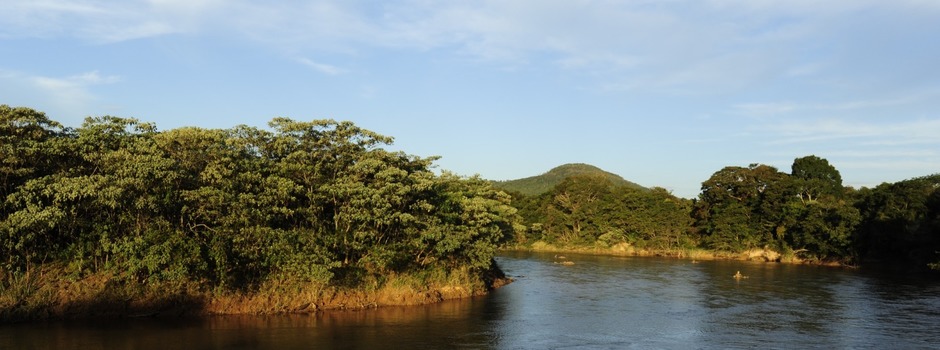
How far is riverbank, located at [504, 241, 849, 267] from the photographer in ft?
264

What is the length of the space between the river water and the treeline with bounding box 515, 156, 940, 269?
20.4m

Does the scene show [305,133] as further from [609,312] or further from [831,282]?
[831,282]

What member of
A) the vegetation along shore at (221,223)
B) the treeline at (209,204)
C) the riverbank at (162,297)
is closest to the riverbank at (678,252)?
the vegetation along shore at (221,223)

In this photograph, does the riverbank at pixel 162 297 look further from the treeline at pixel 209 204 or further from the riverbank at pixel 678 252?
the riverbank at pixel 678 252

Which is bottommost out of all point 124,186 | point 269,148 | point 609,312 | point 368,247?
point 609,312

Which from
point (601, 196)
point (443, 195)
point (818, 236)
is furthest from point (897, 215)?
point (443, 195)

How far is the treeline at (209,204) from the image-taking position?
2828 centimetres

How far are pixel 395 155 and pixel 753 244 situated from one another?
213ft

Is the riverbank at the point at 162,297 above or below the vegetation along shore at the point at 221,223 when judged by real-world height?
below

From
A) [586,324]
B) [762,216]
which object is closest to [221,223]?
[586,324]

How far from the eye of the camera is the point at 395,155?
37.5 metres

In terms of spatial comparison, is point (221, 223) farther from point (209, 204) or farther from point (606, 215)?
point (606, 215)

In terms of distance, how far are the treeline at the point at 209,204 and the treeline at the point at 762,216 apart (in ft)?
163

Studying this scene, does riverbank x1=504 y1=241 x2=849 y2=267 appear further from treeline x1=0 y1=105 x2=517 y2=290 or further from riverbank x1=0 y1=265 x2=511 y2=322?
riverbank x1=0 y1=265 x2=511 y2=322
